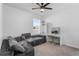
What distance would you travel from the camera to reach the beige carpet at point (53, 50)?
1.27 meters

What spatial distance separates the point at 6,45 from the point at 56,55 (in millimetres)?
795

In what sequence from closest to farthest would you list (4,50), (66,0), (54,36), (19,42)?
(66,0)
(4,50)
(19,42)
(54,36)

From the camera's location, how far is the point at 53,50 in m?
1.34

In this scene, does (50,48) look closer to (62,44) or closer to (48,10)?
(62,44)

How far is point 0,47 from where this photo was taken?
3.98ft

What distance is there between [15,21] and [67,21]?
0.89 m

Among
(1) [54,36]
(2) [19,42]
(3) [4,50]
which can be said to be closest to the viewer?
(3) [4,50]

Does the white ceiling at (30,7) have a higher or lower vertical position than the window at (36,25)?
higher

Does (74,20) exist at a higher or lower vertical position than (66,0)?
lower

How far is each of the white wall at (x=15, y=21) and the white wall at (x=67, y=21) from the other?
Answer: 36cm

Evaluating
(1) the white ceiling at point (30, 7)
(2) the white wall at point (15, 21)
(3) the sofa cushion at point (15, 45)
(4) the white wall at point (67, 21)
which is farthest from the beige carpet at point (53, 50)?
(1) the white ceiling at point (30, 7)

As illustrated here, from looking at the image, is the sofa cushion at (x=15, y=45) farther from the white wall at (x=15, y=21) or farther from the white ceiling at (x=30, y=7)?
the white ceiling at (x=30, y=7)

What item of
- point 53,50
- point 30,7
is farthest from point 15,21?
point 53,50

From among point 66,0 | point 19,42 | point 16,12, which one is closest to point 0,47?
point 19,42
